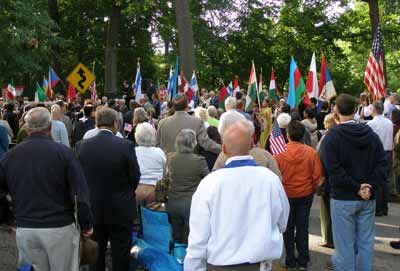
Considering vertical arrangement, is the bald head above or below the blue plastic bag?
above

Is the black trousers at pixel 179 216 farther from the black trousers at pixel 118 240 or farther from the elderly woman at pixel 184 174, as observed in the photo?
the black trousers at pixel 118 240

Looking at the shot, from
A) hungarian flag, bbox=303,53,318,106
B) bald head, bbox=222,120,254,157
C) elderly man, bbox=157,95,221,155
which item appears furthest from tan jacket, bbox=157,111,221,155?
hungarian flag, bbox=303,53,318,106

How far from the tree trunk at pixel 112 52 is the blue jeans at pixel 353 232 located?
26.2 meters

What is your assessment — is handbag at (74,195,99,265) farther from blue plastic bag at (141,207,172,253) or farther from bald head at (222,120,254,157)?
bald head at (222,120,254,157)

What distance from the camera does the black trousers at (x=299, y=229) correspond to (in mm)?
7535

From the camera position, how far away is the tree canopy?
3362 cm

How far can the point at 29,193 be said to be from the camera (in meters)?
5.04

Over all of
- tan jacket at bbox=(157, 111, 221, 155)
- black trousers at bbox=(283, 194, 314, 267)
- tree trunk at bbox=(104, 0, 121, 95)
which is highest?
tree trunk at bbox=(104, 0, 121, 95)

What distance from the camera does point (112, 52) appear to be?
33.0 m

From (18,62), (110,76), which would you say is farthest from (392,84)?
(18,62)

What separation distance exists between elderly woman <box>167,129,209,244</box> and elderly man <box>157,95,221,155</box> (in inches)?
60.4

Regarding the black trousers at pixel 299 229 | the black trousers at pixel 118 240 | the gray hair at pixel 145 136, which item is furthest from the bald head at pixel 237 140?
the gray hair at pixel 145 136

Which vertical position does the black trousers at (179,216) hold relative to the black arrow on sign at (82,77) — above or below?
below

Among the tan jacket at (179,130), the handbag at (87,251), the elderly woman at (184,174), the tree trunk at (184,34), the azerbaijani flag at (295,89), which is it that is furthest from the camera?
the tree trunk at (184,34)
